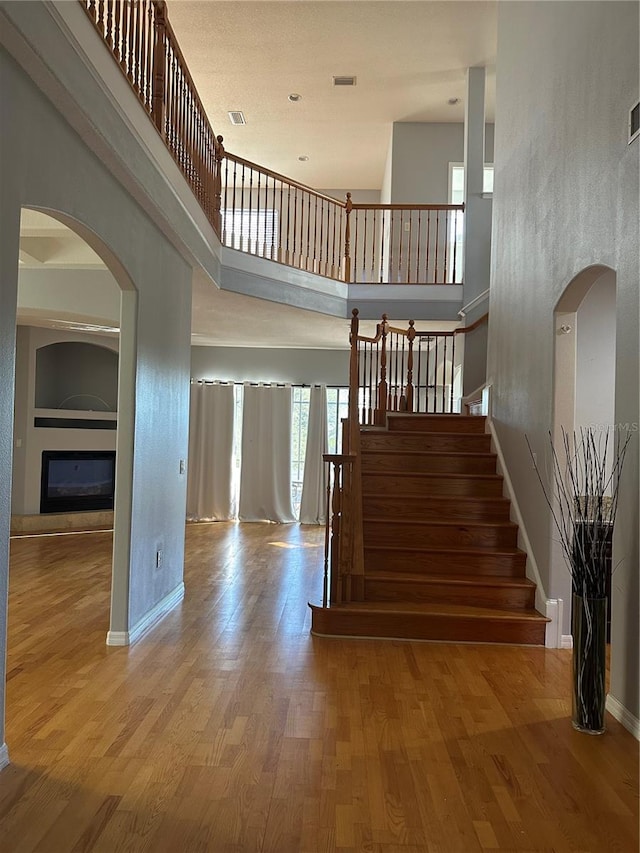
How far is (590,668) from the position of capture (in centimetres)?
323

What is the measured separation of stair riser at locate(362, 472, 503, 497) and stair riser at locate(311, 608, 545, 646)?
145 centimetres

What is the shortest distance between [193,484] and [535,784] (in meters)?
8.92

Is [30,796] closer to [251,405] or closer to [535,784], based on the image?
[535,784]

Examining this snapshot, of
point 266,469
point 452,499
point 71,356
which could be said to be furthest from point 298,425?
point 452,499

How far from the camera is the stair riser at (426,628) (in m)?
4.63

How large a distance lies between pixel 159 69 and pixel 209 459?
7311 millimetres

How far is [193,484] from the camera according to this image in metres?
11.2

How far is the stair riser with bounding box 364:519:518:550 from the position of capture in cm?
543

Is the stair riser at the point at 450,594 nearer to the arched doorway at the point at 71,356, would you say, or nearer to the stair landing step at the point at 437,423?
the arched doorway at the point at 71,356

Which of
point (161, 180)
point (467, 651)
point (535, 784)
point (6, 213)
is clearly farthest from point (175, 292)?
point (535, 784)

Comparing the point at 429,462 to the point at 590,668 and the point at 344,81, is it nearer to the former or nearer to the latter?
the point at 590,668

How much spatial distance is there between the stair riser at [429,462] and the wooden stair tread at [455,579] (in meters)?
1.26

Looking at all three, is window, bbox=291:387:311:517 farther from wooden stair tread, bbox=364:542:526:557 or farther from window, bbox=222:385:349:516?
wooden stair tread, bbox=364:542:526:557

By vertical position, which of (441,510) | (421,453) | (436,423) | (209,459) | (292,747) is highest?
(436,423)
